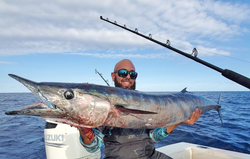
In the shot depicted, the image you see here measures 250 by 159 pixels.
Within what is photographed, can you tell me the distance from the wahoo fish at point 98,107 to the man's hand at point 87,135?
Answer: 280 mm

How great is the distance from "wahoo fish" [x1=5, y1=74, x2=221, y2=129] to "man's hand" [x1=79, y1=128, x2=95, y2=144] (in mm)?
A: 280

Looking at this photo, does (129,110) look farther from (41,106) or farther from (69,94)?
(41,106)

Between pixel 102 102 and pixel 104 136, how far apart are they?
842 millimetres

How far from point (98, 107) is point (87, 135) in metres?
0.63

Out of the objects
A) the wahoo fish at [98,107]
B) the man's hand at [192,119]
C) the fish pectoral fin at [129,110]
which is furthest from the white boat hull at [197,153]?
the fish pectoral fin at [129,110]

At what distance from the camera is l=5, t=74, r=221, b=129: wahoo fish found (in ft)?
6.43

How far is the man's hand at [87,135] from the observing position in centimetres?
243

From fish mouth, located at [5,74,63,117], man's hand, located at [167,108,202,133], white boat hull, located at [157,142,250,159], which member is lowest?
white boat hull, located at [157,142,250,159]

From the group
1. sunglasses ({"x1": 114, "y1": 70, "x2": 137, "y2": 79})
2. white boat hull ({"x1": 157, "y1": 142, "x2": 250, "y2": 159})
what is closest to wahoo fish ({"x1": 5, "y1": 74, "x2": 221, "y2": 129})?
sunglasses ({"x1": 114, "y1": 70, "x2": 137, "y2": 79})

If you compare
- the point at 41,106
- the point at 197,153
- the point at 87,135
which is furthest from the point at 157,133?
the point at 197,153

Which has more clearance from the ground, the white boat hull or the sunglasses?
the sunglasses

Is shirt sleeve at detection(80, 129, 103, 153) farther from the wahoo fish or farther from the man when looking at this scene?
the wahoo fish

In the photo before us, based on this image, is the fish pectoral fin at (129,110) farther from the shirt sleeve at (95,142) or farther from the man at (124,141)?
the shirt sleeve at (95,142)

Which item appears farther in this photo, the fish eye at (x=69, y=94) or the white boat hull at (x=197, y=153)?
the white boat hull at (x=197, y=153)
